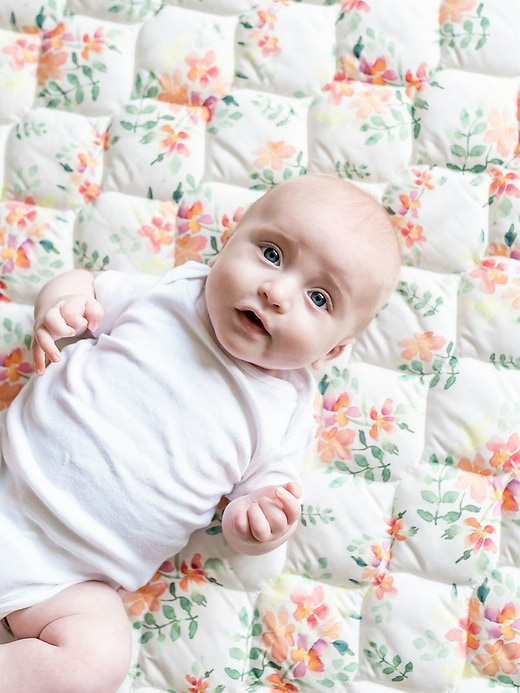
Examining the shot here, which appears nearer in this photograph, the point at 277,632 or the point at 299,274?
the point at 299,274

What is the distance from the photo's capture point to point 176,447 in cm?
108

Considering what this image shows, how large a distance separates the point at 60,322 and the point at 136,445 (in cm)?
18

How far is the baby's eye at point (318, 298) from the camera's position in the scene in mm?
1052

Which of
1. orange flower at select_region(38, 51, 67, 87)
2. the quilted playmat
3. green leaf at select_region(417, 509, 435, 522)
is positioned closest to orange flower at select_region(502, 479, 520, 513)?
the quilted playmat

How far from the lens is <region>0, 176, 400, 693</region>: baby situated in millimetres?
1033

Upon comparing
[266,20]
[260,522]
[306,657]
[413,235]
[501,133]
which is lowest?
[306,657]

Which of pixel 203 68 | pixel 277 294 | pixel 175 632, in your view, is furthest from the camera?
pixel 203 68

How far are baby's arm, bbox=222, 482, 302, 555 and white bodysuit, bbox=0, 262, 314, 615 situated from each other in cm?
4

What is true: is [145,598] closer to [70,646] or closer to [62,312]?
[70,646]

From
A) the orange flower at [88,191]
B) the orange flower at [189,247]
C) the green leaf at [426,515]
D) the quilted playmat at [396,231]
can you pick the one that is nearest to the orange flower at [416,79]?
the quilted playmat at [396,231]

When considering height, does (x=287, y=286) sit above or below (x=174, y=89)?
below

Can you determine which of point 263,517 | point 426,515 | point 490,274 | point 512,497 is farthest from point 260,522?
point 490,274

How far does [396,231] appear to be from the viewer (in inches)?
48.5

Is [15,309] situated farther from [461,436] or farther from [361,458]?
[461,436]
